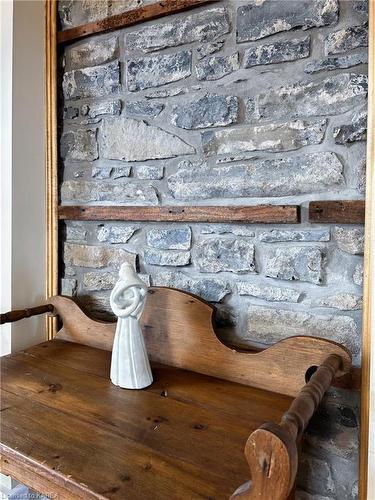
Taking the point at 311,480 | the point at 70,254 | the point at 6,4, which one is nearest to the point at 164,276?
the point at 70,254

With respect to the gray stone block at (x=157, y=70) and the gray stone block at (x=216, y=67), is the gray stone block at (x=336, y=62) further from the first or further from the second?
the gray stone block at (x=157, y=70)

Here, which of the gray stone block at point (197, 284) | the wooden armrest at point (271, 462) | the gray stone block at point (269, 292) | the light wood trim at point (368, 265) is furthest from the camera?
the gray stone block at point (197, 284)

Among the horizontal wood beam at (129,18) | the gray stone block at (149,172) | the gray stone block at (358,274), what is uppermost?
the horizontal wood beam at (129,18)

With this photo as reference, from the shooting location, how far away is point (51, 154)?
1.53 meters

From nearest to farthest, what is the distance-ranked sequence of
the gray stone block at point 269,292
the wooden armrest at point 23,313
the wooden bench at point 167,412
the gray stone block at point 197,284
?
the wooden bench at point 167,412 → the gray stone block at point 269,292 → the gray stone block at point 197,284 → the wooden armrest at point 23,313

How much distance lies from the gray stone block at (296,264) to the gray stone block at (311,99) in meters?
0.38

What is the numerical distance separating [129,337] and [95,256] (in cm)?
50

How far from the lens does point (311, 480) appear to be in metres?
1.07

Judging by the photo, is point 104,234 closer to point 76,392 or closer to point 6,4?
point 76,392

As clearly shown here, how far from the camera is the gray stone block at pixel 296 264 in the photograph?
1045mm

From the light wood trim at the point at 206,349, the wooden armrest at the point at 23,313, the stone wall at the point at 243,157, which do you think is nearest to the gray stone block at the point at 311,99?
the stone wall at the point at 243,157

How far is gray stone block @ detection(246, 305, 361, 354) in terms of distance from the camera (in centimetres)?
101

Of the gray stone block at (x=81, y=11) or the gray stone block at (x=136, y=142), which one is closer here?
the gray stone block at (x=136, y=142)

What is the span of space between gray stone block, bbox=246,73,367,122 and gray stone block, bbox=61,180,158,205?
429 millimetres
